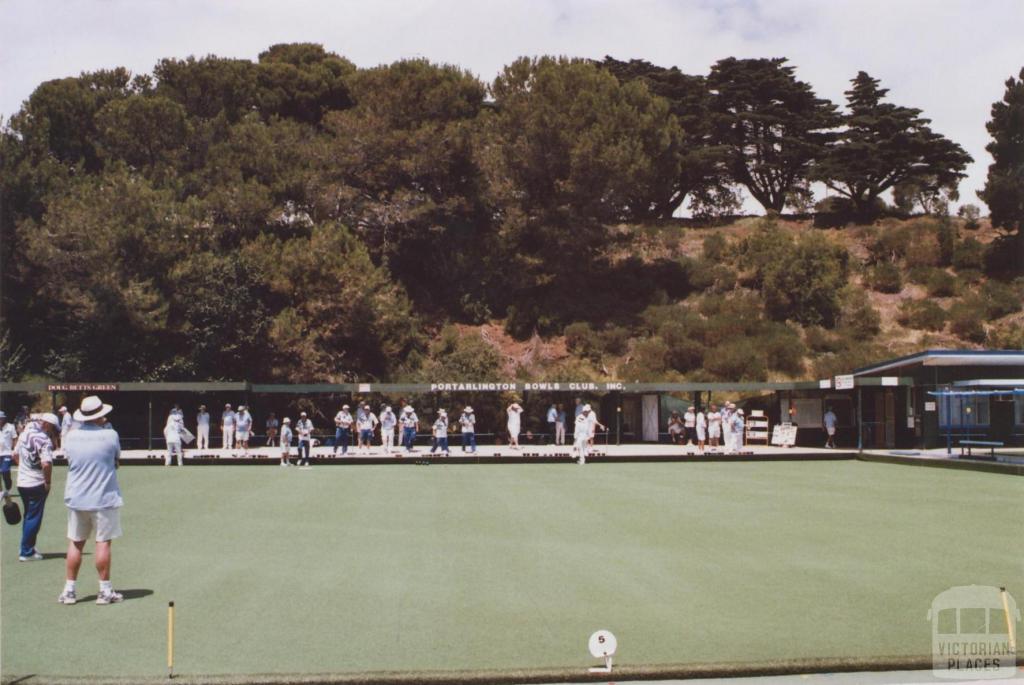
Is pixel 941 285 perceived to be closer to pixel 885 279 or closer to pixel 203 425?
pixel 885 279

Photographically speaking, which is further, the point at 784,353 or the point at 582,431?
the point at 784,353

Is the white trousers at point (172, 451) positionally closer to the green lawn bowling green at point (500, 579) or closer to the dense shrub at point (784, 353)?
the green lawn bowling green at point (500, 579)

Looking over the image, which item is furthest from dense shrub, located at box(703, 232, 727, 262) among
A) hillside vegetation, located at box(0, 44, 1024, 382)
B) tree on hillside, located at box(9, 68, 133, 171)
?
tree on hillside, located at box(9, 68, 133, 171)

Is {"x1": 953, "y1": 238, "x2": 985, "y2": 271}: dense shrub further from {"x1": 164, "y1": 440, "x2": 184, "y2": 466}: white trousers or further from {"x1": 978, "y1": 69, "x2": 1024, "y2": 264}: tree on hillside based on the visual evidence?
{"x1": 164, "y1": 440, "x2": 184, "y2": 466}: white trousers

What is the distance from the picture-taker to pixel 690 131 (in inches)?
2987

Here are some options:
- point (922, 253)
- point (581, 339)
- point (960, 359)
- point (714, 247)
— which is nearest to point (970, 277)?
point (922, 253)

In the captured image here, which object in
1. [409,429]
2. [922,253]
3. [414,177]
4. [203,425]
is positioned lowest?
[409,429]

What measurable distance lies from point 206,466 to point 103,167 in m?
30.9

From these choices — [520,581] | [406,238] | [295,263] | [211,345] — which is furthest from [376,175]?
[520,581]

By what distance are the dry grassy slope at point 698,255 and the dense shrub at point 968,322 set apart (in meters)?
0.50

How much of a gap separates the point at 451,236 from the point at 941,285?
31573 millimetres

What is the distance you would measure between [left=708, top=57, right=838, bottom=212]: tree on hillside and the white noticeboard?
40.5 meters

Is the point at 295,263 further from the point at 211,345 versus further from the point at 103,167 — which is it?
the point at 103,167

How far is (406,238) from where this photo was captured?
64.1 m
